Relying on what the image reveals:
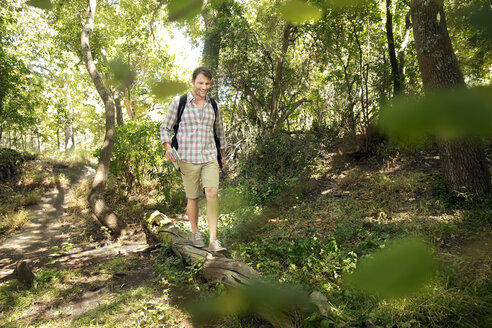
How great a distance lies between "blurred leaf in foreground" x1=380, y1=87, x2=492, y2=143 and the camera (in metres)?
0.38

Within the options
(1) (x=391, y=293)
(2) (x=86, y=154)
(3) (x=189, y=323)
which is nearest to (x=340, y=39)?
(3) (x=189, y=323)

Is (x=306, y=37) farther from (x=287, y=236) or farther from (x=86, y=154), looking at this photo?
(x=86, y=154)

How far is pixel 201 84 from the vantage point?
349 centimetres

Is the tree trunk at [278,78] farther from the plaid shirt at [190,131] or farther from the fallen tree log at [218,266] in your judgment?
the plaid shirt at [190,131]

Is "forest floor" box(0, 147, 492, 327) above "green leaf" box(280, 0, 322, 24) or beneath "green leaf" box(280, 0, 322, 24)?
beneath

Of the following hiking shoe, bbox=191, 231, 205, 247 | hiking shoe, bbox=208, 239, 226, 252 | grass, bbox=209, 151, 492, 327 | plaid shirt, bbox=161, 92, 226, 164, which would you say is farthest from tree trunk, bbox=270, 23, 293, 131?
hiking shoe, bbox=208, 239, 226, 252

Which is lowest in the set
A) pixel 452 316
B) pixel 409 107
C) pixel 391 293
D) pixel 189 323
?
pixel 189 323

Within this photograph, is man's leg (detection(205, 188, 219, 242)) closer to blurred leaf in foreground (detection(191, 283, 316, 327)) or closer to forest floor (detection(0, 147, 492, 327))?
forest floor (detection(0, 147, 492, 327))

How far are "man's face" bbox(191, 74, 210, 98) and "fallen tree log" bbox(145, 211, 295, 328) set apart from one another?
1858mm

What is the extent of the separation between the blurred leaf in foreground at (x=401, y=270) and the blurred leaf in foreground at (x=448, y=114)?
0.28 m

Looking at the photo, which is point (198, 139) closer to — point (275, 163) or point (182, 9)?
point (182, 9)

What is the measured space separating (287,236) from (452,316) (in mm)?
2587

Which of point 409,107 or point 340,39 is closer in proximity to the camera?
point 409,107

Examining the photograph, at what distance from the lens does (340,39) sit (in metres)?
7.46
